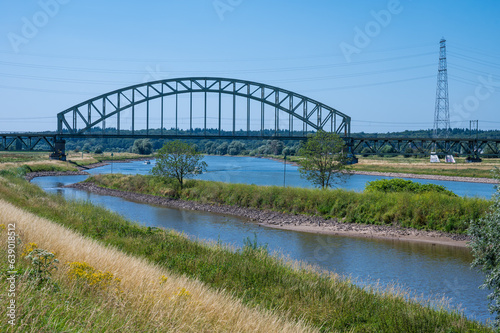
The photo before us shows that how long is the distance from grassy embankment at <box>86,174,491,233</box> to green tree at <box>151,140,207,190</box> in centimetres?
236

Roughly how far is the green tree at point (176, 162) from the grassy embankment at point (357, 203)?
2.36 metres

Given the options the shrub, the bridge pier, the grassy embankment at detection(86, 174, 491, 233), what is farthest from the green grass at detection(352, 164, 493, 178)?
the bridge pier

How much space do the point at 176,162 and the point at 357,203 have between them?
2064cm

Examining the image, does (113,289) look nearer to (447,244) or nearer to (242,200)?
(447,244)

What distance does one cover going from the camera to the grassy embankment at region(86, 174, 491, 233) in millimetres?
27141

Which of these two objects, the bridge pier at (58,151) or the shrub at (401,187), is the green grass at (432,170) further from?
the bridge pier at (58,151)

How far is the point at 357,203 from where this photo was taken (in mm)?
31328

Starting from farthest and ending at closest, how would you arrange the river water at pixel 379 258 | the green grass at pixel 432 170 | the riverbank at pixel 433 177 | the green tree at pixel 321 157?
the green grass at pixel 432 170 < the riverbank at pixel 433 177 < the green tree at pixel 321 157 < the river water at pixel 379 258

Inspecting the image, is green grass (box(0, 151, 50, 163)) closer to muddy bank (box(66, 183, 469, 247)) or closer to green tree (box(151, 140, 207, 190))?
green tree (box(151, 140, 207, 190))

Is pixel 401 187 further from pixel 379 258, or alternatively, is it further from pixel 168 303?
pixel 168 303

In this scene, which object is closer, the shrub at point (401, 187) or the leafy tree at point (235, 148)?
the shrub at point (401, 187)

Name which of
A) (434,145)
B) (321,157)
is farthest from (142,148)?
(321,157)

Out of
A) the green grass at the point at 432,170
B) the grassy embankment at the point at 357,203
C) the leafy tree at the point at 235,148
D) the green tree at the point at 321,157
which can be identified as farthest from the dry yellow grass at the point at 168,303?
the leafy tree at the point at 235,148

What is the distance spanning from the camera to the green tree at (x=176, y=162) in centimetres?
4594
